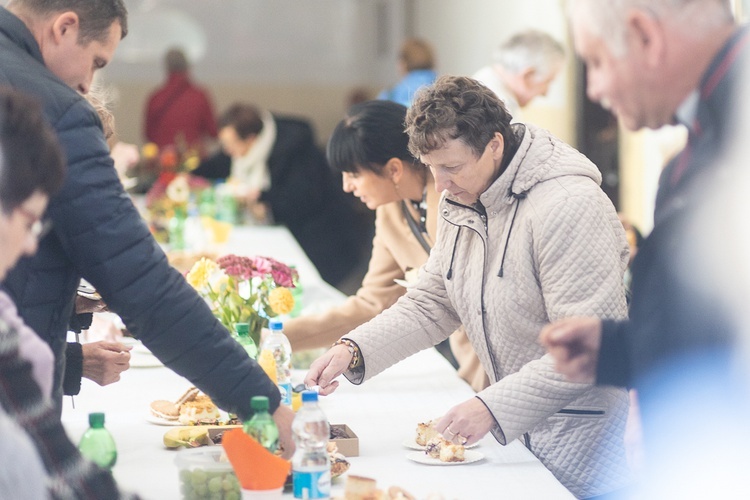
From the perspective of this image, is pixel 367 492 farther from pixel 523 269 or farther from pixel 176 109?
pixel 176 109

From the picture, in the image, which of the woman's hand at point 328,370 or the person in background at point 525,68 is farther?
the person in background at point 525,68

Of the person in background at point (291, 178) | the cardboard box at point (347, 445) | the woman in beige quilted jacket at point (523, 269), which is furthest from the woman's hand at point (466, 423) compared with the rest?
the person in background at point (291, 178)

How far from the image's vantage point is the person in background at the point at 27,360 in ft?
4.31

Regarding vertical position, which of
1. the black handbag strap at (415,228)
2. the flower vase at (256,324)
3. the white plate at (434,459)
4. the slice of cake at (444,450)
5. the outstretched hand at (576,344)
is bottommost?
the white plate at (434,459)

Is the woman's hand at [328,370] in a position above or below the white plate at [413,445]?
above

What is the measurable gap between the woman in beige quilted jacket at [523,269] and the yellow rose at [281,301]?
0.23m

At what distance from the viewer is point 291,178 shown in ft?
23.6

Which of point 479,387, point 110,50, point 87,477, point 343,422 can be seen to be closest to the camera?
point 87,477

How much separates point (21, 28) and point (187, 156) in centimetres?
474

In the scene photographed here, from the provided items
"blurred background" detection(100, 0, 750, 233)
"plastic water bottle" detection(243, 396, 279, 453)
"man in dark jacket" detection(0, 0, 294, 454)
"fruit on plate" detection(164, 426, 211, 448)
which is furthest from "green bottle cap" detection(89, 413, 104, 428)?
"blurred background" detection(100, 0, 750, 233)

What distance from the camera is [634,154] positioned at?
20.9 feet

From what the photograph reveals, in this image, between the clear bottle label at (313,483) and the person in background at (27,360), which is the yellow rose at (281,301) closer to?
the clear bottle label at (313,483)

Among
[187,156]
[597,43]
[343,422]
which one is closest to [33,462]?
[597,43]

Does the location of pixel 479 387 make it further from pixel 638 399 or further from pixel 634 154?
pixel 634 154
